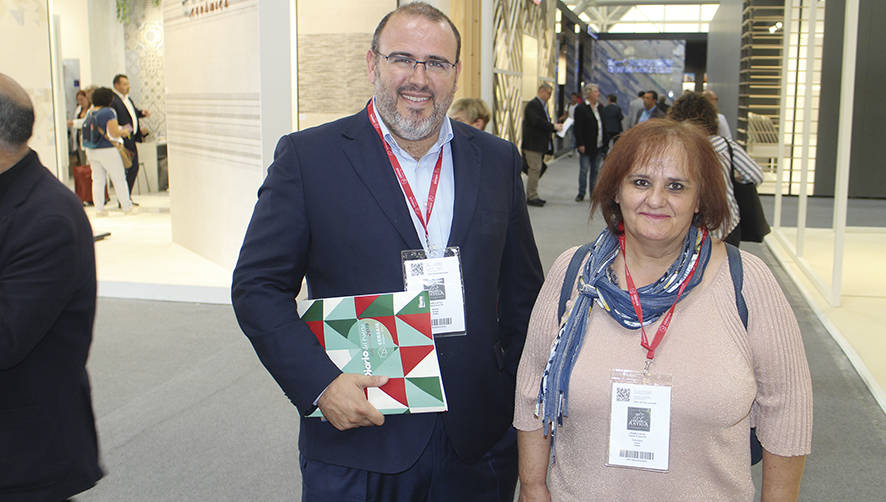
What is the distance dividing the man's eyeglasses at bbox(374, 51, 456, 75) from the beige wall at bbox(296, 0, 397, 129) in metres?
5.56

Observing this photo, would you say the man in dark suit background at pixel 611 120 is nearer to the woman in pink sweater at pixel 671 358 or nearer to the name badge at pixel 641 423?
the woman in pink sweater at pixel 671 358

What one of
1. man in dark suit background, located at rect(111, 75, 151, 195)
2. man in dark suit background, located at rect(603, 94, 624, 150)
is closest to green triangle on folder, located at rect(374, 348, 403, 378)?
man in dark suit background, located at rect(111, 75, 151, 195)

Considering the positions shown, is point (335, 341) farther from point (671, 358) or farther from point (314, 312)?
point (671, 358)

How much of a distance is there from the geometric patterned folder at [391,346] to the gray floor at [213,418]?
171cm

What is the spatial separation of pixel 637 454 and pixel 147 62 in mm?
14927

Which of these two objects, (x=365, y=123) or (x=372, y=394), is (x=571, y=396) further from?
(x=365, y=123)

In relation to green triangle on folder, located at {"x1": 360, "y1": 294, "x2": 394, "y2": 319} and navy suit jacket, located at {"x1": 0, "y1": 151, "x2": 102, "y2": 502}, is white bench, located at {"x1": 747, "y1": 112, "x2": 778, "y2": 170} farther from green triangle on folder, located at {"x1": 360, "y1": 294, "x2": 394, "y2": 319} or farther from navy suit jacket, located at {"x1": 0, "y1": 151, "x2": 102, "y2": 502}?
navy suit jacket, located at {"x1": 0, "y1": 151, "x2": 102, "y2": 502}

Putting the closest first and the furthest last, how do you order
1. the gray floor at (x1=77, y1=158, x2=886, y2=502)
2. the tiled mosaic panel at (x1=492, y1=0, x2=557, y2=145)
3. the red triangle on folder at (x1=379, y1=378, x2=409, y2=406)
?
the red triangle on folder at (x1=379, y1=378, x2=409, y2=406)
the gray floor at (x1=77, y1=158, x2=886, y2=502)
the tiled mosaic panel at (x1=492, y1=0, x2=557, y2=145)

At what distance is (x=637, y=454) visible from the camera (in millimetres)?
1685

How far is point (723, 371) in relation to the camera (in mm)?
1688

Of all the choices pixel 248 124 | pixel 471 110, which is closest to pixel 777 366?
pixel 471 110

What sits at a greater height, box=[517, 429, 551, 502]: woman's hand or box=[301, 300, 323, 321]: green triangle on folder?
box=[301, 300, 323, 321]: green triangle on folder

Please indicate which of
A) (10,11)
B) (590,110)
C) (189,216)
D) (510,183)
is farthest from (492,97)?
(510,183)

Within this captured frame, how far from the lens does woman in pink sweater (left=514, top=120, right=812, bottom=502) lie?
1.69m
